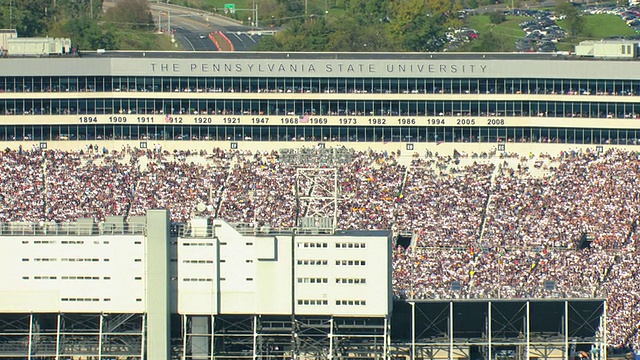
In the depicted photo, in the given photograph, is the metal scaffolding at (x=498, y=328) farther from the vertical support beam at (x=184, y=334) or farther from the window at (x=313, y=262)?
the vertical support beam at (x=184, y=334)

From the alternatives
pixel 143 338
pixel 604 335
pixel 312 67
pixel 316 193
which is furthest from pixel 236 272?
pixel 312 67

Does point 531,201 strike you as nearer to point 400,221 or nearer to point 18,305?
point 400,221

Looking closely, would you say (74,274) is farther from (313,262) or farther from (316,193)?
(316,193)

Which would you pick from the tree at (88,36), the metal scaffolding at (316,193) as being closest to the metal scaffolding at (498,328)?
the metal scaffolding at (316,193)

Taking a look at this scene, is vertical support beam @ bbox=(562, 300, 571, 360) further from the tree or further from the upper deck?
the tree

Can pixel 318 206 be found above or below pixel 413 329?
above

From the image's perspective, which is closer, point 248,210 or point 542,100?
point 248,210

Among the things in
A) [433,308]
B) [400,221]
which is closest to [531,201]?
[400,221]
